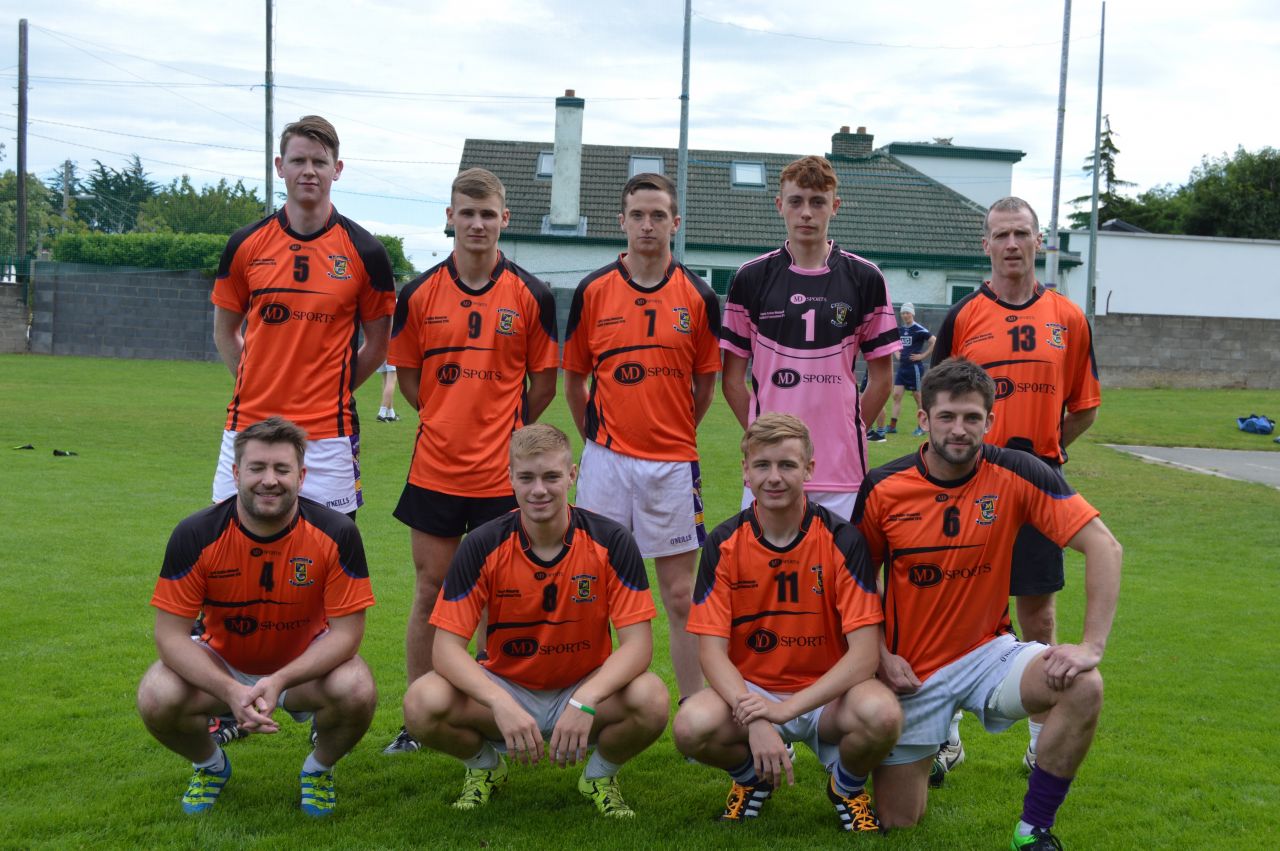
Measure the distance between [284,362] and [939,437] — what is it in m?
2.67

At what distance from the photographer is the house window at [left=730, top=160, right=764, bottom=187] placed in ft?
109

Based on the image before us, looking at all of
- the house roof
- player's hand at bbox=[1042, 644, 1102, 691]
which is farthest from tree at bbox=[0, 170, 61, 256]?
player's hand at bbox=[1042, 644, 1102, 691]

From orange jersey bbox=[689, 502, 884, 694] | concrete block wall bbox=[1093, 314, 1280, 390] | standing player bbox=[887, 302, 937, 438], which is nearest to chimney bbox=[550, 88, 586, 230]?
concrete block wall bbox=[1093, 314, 1280, 390]

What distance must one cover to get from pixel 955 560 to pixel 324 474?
260cm

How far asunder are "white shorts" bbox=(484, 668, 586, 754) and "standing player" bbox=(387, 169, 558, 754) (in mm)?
737

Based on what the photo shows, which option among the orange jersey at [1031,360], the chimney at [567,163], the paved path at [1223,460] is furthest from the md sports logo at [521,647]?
the chimney at [567,163]

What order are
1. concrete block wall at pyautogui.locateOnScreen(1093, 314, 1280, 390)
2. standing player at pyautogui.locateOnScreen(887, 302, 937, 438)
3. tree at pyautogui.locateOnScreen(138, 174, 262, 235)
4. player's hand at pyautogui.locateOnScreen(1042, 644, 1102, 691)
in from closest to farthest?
player's hand at pyautogui.locateOnScreen(1042, 644, 1102, 691), standing player at pyautogui.locateOnScreen(887, 302, 937, 438), concrete block wall at pyautogui.locateOnScreen(1093, 314, 1280, 390), tree at pyautogui.locateOnScreen(138, 174, 262, 235)

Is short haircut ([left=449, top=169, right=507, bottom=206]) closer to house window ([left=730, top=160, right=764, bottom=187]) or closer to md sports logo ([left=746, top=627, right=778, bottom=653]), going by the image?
md sports logo ([left=746, top=627, right=778, bottom=653])

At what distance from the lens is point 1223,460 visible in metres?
15.0

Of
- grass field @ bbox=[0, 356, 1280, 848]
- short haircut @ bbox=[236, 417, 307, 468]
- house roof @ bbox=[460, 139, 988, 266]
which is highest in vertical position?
house roof @ bbox=[460, 139, 988, 266]

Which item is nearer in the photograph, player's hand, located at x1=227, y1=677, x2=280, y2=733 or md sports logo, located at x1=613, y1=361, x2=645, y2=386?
player's hand, located at x1=227, y1=677, x2=280, y2=733

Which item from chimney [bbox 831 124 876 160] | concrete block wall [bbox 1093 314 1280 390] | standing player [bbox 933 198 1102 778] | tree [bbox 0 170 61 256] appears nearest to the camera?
standing player [bbox 933 198 1102 778]

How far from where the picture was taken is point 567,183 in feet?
96.4

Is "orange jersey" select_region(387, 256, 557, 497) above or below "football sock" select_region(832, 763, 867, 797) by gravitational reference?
above
